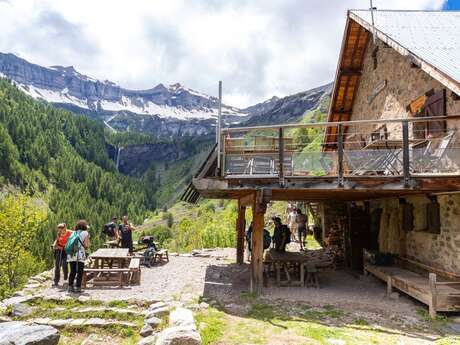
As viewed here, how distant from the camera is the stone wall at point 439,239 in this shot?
9789mm

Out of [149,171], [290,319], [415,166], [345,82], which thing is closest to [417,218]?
[415,166]

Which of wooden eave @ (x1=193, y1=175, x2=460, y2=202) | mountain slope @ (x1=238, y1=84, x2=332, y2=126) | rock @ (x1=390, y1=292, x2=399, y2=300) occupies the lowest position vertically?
rock @ (x1=390, y1=292, x2=399, y2=300)

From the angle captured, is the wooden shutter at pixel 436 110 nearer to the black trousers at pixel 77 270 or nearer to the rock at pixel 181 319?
the rock at pixel 181 319

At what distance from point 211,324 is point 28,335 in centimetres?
325

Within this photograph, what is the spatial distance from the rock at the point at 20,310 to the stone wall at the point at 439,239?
9916mm

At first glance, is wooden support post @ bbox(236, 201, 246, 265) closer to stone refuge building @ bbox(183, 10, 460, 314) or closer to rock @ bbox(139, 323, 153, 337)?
stone refuge building @ bbox(183, 10, 460, 314)

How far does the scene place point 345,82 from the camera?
1725 cm

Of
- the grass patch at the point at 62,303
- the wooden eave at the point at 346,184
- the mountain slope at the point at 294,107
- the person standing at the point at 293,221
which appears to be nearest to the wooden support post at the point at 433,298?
the wooden eave at the point at 346,184

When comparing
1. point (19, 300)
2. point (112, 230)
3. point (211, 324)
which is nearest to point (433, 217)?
point (211, 324)

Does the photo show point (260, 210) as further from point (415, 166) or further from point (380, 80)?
point (380, 80)

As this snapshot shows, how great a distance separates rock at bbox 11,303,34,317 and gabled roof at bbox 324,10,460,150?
7.78 m

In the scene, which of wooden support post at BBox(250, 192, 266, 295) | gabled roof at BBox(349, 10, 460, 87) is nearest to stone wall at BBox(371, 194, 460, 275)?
gabled roof at BBox(349, 10, 460, 87)

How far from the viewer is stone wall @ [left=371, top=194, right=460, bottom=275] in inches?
385

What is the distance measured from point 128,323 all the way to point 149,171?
160m
